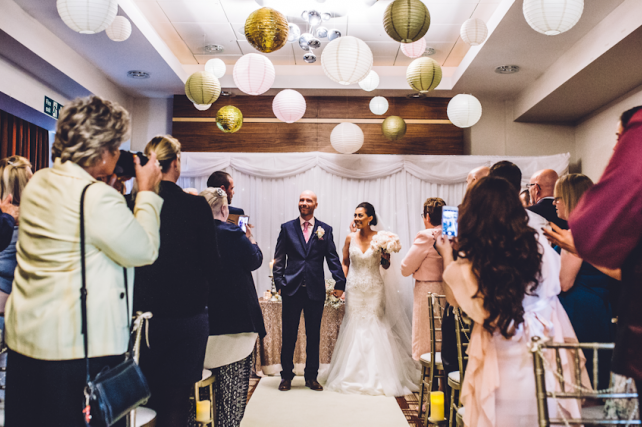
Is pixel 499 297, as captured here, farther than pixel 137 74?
No

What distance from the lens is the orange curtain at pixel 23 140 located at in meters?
4.76

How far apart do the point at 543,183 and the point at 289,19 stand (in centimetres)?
296

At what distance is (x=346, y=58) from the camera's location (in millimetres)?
3463

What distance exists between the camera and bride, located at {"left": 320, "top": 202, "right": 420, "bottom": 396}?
13.6 feet

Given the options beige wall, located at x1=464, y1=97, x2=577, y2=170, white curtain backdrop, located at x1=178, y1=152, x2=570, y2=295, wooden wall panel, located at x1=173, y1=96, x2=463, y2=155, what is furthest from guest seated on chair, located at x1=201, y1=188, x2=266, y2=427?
beige wall, located at x1=464, y1=97, x2=577, y2=170

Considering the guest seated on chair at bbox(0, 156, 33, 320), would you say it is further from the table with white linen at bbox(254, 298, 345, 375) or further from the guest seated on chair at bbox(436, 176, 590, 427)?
the table with white linen at bbox(254, 298, 345, 375)

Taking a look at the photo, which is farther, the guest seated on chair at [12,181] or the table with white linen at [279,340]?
the table with white linen at [279,340]

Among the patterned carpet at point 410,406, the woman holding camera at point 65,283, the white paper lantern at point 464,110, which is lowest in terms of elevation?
the patterned carpet at point 410,406

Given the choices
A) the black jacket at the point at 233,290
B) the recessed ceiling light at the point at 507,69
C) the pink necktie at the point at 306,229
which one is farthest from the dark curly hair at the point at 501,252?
the recessed ceiling light at the point at 507,69

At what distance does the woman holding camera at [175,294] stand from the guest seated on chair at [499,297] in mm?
983

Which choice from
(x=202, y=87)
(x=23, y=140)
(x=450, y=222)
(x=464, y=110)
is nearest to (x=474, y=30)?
(x=464, y=110)

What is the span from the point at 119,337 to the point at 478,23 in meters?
3.46

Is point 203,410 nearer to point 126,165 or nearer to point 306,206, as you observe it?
point 126,165

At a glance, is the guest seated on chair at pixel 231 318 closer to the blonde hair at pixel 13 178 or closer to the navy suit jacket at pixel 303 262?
the blonde hair at pixel 13 178
